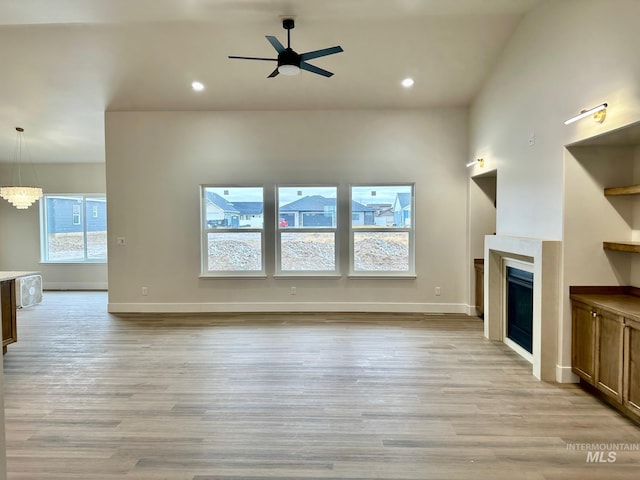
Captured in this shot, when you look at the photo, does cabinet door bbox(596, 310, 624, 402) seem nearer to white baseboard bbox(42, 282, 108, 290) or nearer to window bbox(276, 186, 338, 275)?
window bbox(276, 186, 338, 275)

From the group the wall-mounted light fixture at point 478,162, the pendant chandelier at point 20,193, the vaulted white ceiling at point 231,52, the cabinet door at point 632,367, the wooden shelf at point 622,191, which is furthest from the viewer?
the pendant chandelier at point 20,193

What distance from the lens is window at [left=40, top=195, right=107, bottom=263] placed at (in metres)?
7.95

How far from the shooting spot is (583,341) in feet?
10.1

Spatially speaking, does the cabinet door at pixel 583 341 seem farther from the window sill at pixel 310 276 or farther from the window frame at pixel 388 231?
the window sill at pixel 310 276

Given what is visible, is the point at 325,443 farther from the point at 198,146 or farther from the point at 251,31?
the point at 198,146

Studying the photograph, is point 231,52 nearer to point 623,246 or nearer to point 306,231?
point 306,231

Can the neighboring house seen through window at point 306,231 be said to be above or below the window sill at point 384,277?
above

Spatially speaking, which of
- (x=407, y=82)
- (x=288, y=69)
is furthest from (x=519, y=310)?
(x=288, y=69)

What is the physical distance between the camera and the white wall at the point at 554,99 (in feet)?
8.66

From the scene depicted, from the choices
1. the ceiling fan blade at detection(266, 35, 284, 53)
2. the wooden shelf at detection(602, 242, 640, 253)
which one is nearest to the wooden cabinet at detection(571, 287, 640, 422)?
the wooden shelf at detection(602, 242, 640, 253)

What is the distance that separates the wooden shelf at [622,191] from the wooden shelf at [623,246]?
41cm

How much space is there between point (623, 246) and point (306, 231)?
12.9 feet

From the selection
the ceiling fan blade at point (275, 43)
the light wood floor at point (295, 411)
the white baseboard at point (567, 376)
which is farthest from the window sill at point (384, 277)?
the ceiling fan blade at point (275, 43)

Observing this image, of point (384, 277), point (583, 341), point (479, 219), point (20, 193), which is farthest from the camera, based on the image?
point (20, 193)
